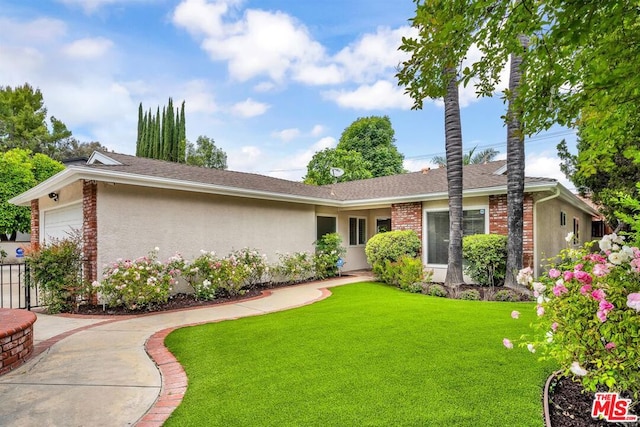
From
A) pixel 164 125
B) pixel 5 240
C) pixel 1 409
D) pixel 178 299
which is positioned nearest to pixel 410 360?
pixel 1 409

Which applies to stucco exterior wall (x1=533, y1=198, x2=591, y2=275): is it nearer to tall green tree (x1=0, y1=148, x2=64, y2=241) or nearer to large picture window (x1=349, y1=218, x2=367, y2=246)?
large picture window (x1=349, y1=218, x2=367, y2=246)

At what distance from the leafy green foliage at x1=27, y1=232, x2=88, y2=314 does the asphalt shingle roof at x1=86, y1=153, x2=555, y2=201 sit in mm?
2110

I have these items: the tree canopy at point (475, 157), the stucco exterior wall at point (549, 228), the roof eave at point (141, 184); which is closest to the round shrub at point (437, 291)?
the stucco exterior wall at point (549, 228)

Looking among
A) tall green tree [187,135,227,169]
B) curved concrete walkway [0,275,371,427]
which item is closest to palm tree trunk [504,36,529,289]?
curved concrete walkway [0,275,371,427]

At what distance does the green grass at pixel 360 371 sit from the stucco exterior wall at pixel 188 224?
11.8ft

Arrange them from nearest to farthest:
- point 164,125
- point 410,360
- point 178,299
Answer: point 410,360 → point 178,299 → point 164,125

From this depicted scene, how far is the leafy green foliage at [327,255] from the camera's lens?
12844mm

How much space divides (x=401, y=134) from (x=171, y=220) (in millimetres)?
A: 29354

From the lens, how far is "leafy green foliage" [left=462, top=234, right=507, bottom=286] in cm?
991

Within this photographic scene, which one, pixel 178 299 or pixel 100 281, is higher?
pixel 100 281

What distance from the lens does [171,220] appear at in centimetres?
930

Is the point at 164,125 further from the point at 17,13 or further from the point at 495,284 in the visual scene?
the point at 495,284

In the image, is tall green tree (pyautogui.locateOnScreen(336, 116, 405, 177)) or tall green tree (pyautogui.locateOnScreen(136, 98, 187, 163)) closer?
tall green tree (pyautogui.locateOnScreen(136, 98, 187, 163))

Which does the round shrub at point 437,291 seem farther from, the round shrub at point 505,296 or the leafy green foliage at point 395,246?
the leafy green foliage at point 395,246
